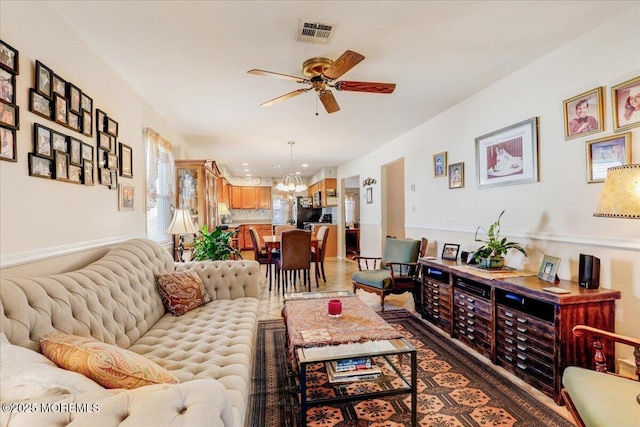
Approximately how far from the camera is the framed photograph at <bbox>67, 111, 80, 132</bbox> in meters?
2.08

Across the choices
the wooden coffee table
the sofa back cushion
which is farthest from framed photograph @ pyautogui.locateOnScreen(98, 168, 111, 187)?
the wooden coffee table

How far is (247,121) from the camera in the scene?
4250mm

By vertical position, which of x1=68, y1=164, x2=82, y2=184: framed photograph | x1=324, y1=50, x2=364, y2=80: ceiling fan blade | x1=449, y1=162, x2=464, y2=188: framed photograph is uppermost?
x1=324, y1=50, x2=364, y2=80: ceiling fan blade

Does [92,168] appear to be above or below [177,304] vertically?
above

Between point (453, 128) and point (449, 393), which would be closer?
point (449, 393)

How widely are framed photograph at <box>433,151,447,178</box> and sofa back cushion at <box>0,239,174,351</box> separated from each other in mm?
3382

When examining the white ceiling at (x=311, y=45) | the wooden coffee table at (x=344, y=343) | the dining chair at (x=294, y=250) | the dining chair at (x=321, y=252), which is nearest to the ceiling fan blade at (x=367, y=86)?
the white ceiling at (x=311, y=45)

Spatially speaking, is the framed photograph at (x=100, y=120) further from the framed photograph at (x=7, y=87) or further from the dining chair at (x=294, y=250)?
the dining chair at (x=294, y=250)

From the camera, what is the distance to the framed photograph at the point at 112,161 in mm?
2630

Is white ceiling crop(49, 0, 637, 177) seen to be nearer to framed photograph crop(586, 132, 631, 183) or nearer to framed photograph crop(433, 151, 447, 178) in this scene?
framed photograph crop(433, 151, 447, 178)

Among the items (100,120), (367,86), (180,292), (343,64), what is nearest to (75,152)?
(100,120)

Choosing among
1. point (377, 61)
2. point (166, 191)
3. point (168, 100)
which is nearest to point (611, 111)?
point (377, 61)

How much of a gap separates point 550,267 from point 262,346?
8.14 feet

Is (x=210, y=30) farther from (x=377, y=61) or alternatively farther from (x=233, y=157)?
(x=233, y=157)
